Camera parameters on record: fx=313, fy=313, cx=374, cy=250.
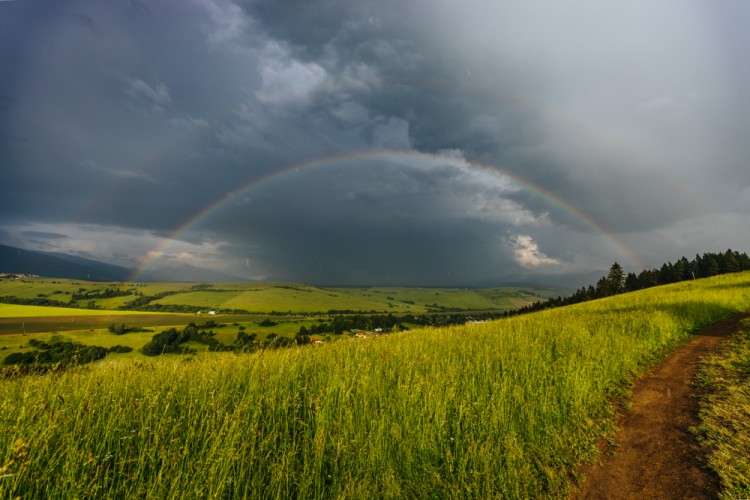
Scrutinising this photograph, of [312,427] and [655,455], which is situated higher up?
[312,427]

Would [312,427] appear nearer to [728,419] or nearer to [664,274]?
[728,419]

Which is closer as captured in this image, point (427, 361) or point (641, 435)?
point (641, 435)

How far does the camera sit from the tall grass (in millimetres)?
3141

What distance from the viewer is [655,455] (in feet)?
14.8

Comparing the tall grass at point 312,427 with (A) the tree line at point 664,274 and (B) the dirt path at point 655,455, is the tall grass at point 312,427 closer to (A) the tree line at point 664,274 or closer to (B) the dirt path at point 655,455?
(B) the dirt path at point 655,455

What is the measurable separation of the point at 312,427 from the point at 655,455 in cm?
495

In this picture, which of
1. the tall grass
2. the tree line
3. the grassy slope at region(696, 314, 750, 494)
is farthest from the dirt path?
the tree line

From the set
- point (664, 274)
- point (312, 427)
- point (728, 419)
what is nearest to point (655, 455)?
point (728, 419)

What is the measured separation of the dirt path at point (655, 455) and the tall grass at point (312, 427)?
0.31 meters

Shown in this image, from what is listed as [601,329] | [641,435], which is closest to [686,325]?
[601,329]

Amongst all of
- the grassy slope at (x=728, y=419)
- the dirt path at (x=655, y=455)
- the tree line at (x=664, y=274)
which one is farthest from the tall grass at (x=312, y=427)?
the tree line at (x=664, y=274)

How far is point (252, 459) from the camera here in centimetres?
351

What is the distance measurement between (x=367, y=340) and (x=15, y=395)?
7216 mm

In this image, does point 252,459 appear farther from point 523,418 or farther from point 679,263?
point 679,263
